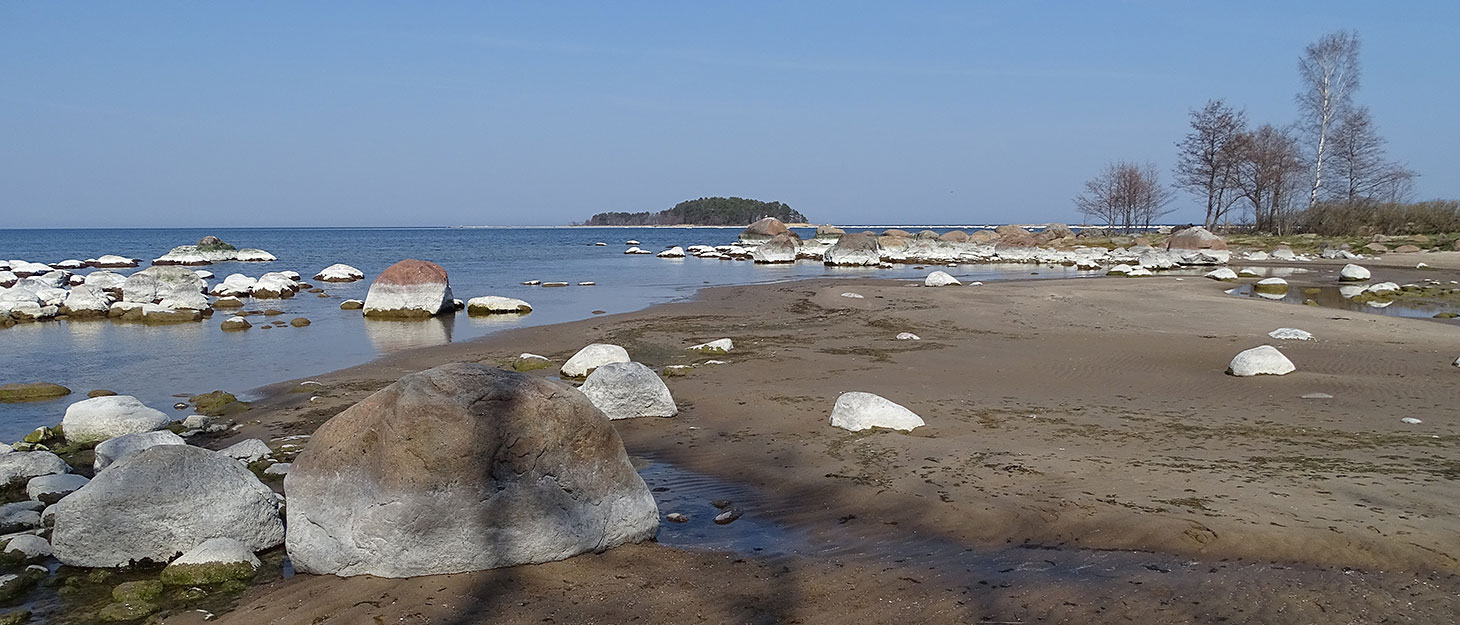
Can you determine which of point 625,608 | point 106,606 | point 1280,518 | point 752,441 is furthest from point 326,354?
point 1280,518

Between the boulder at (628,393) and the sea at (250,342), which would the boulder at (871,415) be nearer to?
the boulder at (628,393)

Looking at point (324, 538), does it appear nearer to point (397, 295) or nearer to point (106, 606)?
point (106, 606)

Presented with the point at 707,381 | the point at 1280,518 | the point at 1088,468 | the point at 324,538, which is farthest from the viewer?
the point at 707,381

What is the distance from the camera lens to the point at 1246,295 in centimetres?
2480

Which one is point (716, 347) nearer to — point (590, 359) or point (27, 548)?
point (590, 359)

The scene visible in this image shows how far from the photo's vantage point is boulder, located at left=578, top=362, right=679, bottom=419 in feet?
30.8

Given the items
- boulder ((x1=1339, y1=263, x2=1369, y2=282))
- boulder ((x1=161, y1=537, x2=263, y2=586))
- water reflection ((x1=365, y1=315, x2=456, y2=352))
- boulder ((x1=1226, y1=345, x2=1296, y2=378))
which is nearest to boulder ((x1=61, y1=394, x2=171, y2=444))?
boulder ((x1=161, y1=537, x2=263, y2=586))

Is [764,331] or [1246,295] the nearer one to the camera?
[764,331]

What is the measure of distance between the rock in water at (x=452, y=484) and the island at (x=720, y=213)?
143m

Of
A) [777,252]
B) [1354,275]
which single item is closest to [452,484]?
[1354,275]

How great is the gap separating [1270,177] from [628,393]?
54989 mm

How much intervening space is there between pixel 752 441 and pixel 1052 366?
609 centimetres

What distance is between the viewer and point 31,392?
11930 millimetres

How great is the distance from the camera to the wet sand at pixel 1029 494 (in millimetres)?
4664
